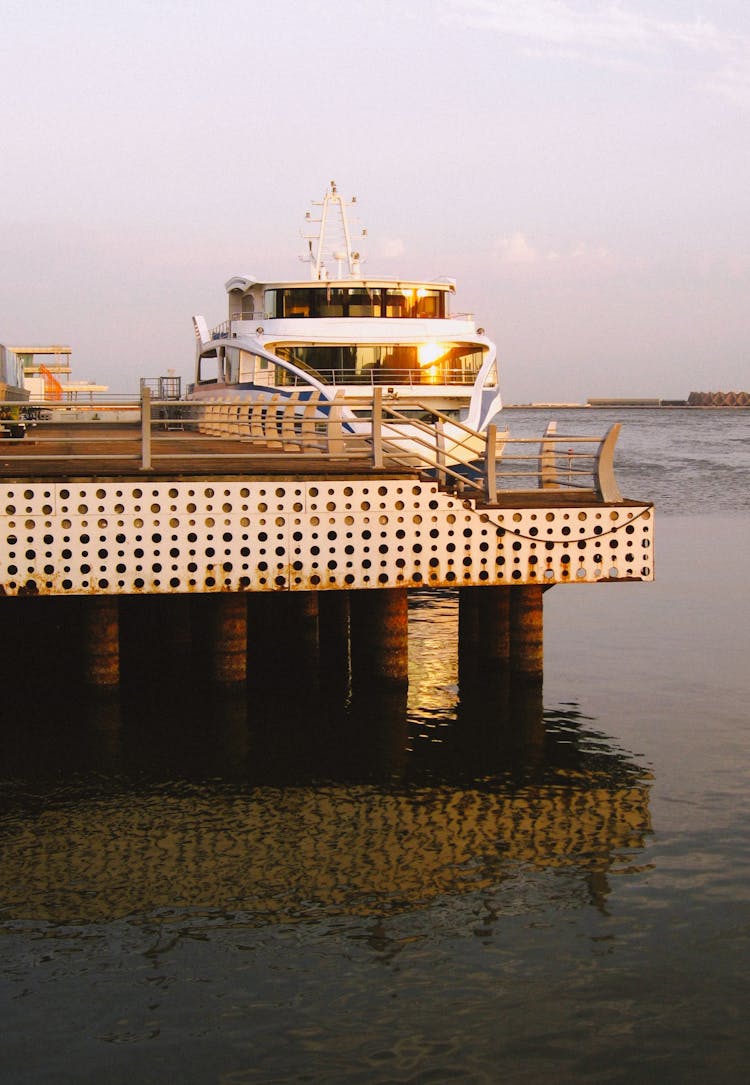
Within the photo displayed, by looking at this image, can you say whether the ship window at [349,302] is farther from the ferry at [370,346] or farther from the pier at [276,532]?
the pier at [276,532]

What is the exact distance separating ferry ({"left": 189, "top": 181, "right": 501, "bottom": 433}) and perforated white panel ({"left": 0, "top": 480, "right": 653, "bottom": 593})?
57.1 feet

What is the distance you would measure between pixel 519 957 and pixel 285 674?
9.16 metres

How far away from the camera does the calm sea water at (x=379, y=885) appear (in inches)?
315

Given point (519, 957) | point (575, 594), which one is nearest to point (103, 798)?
point (519, 957)

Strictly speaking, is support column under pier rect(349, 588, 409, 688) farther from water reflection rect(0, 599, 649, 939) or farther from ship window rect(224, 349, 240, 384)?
ship window rect(224, 349, 240, 384)

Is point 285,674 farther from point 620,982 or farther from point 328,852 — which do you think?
point 620,982

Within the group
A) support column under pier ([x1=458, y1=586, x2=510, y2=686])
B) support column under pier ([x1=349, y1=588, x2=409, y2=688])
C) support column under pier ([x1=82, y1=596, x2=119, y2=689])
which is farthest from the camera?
support column under pier ([x1=458, y1=586, x2=510, y2=686])

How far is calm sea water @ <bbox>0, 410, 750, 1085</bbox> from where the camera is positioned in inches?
315

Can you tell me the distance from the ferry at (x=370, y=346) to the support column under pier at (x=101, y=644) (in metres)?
16.5

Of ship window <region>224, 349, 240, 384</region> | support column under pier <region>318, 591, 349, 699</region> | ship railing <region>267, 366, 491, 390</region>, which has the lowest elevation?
support column under pier <region>318, 591, 349, 699</region>

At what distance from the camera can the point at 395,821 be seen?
12.0 meters

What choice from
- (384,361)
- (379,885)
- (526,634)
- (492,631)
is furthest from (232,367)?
(379,885)

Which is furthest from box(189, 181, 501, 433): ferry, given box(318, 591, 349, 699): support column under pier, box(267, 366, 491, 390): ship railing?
box(318, 591, 349, 699): support column under pier

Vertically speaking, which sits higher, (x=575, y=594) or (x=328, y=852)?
(x=575, y=594)
